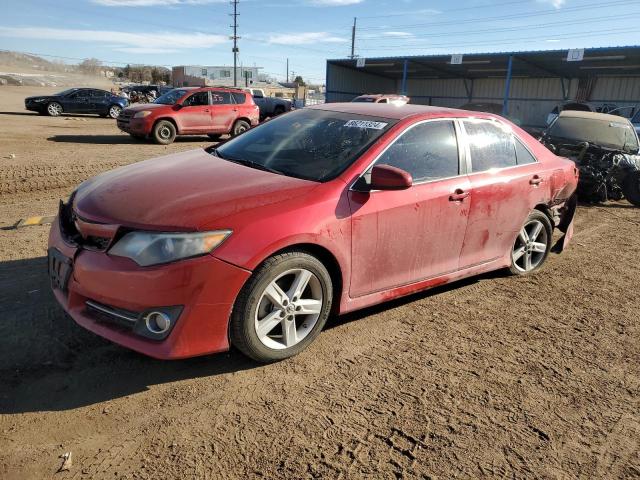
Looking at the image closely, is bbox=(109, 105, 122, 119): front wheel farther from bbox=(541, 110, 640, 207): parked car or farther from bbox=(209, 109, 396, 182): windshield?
bbox=(209, 109, 396, 182): windshield

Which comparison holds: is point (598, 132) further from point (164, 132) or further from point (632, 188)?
point (164, 132)

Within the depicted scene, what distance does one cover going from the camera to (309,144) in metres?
3.83

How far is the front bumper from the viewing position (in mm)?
2678

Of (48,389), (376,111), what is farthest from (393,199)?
(48,389)

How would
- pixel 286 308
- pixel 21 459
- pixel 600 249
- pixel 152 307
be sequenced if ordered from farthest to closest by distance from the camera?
pixel 600 249
pixel 286 308
pixel 152 307
pixel 21 459

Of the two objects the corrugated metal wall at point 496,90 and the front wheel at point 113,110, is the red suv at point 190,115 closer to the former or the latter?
the front wheel at point 113,110

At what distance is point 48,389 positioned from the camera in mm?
2793

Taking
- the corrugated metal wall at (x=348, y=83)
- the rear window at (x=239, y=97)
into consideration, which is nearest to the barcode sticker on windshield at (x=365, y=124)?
the rear window at (x=239, y=97)

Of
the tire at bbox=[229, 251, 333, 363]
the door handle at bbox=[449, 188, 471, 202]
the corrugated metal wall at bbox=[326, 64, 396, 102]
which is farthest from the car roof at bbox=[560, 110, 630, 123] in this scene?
the corrugated metal wall at bbox=[326, 64, 396, 102]

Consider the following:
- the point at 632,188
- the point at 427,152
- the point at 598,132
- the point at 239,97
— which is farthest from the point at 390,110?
the point at 239,97

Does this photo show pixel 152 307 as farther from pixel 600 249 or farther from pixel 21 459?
pixel 600 249

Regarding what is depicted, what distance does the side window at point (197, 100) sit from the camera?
1546 centimetres

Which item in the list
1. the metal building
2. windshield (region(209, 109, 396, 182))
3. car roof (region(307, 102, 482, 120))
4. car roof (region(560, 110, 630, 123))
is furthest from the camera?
the metal building

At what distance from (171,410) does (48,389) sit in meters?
0.73
